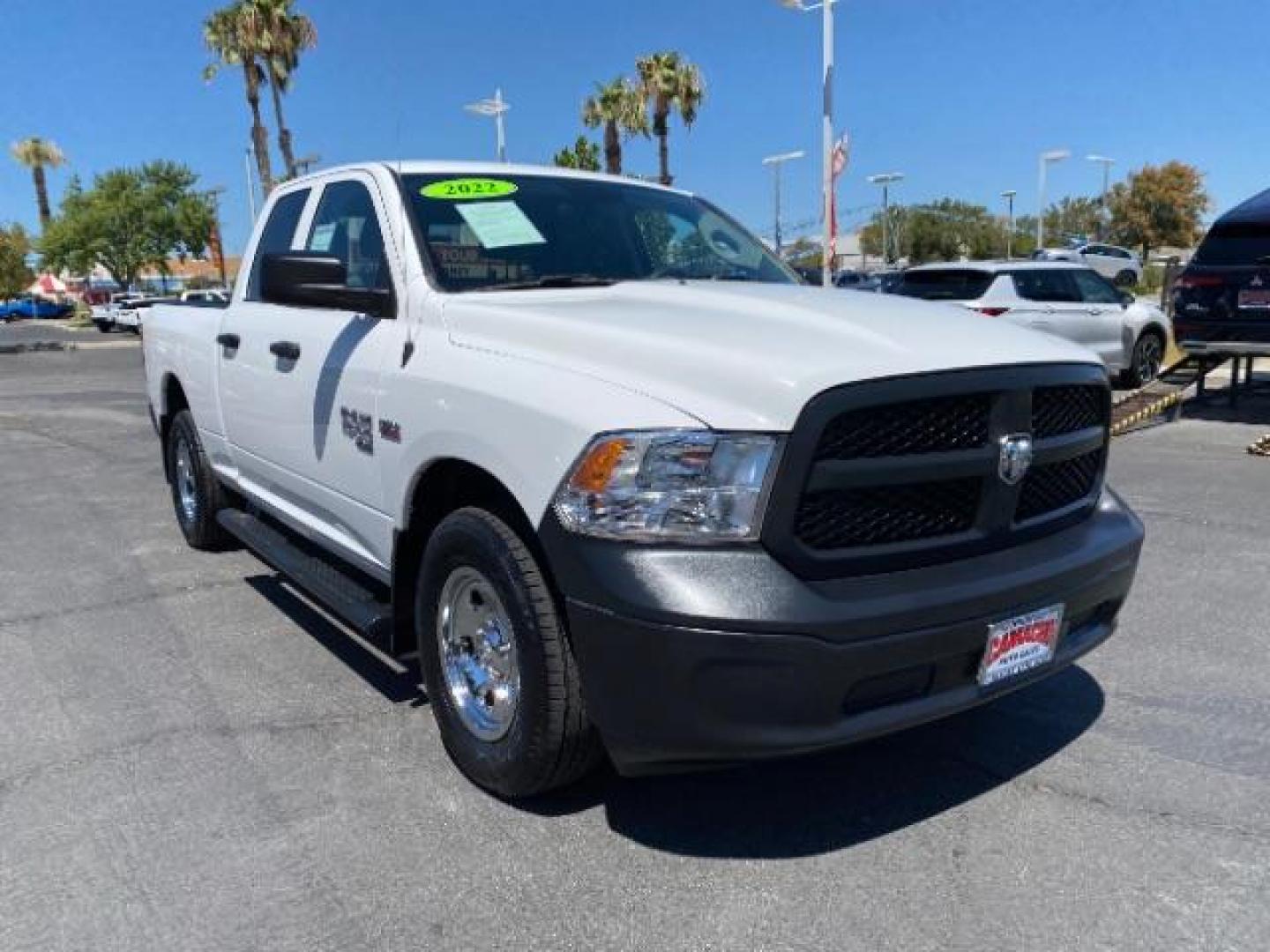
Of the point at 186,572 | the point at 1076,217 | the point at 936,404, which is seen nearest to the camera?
the point at 936,404

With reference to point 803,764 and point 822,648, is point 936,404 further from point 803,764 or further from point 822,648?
point 803,764

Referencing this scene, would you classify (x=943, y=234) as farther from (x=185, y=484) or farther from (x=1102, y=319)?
(x=185, y=484)

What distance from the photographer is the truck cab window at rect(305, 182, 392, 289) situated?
380 centimetres

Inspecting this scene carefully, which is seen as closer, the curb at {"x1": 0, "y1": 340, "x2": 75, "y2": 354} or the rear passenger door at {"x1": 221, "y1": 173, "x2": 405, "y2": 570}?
the rear passenger door at {"x1": 221, "y1": 173, "x2": 405, "y2": 570}

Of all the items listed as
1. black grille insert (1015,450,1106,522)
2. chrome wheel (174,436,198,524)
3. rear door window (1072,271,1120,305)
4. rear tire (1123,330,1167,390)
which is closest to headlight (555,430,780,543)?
black grille insert (1015,450,1106,522)

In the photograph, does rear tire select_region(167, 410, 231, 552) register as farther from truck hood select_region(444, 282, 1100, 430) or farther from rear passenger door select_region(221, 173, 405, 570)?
truck hood select_region(444, 282, 1100, 430)

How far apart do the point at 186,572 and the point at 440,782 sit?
10.3 ft

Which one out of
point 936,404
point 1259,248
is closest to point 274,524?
point 936,404

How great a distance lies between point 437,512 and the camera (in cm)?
336

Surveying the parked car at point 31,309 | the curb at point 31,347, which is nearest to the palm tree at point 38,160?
the parked car at point 31,309

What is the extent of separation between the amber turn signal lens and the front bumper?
134 millimetres

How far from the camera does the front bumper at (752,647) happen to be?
2.36m

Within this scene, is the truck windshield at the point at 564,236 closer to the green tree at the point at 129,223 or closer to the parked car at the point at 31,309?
the green tree at the point at 129,223

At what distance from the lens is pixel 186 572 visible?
18.9 feet
